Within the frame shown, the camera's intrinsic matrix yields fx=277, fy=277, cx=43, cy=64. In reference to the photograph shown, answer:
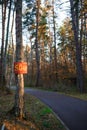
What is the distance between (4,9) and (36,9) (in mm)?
15198

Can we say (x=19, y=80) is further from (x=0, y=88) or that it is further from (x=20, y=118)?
(x=0, y=88)

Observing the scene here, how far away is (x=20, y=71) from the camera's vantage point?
10.4 meters

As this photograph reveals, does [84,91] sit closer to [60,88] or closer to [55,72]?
[60,88]

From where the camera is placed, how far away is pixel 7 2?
24438mm

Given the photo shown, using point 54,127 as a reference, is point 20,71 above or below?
above

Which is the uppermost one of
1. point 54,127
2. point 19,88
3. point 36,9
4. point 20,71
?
point 36,9

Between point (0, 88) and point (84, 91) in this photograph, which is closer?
point (0, 88)

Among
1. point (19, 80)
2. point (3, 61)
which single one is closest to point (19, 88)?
point (19, 80)

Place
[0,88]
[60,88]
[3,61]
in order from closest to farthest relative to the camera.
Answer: [0,88] → [3,61] → [60,88]

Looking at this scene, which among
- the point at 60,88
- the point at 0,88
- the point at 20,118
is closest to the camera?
the point at 20,118

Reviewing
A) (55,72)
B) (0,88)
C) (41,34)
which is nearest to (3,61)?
(0,88)

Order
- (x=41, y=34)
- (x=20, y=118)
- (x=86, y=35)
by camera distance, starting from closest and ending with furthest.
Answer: (x=20, y=118) < (x=86, y=35) < (x=41, y=34)

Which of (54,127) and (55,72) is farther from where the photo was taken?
(55,72)

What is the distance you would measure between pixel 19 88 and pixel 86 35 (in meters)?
28.8
